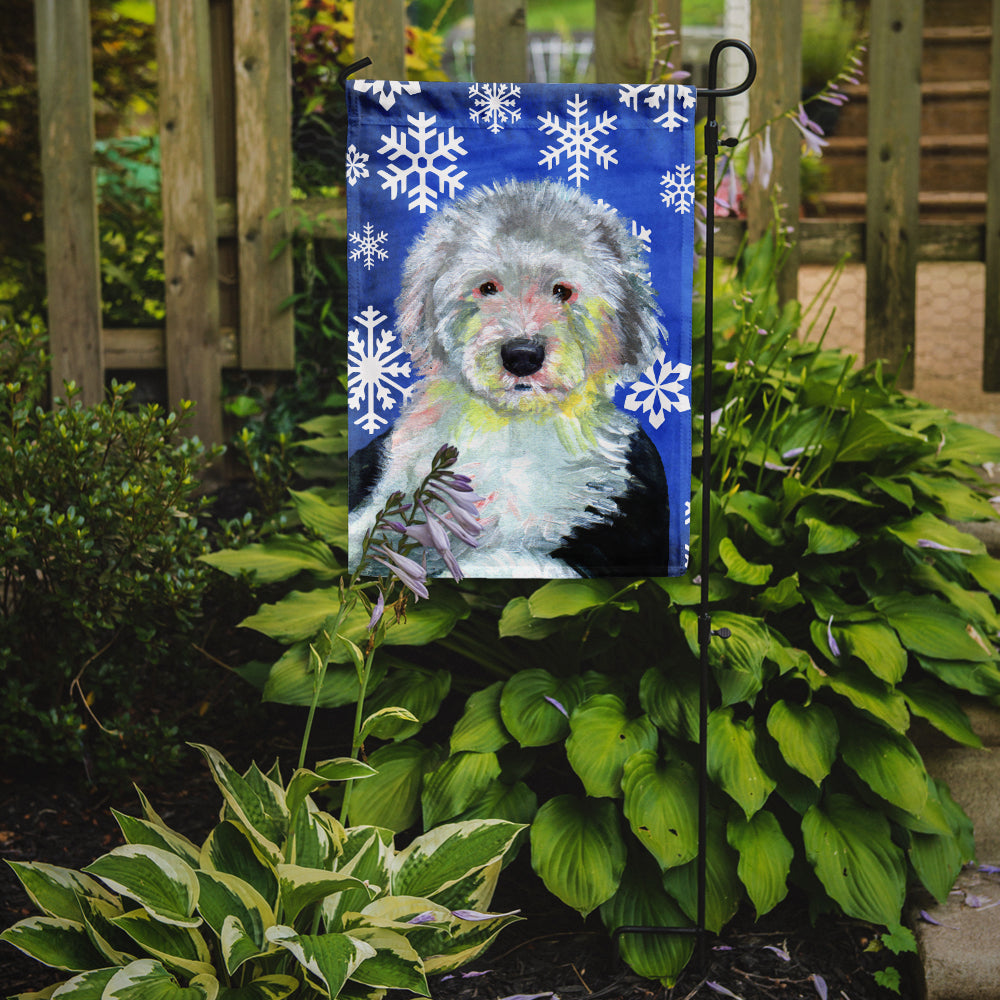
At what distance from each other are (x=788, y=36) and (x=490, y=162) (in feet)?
6.19

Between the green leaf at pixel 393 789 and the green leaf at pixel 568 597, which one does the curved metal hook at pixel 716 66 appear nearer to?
the green leaf at pixel 568 597

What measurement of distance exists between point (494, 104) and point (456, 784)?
1.24 m

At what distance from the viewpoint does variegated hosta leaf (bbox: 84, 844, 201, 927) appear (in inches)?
59.0

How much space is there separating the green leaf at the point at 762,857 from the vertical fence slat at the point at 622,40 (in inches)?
81.9

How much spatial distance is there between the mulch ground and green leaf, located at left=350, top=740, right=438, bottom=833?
0.92 ft

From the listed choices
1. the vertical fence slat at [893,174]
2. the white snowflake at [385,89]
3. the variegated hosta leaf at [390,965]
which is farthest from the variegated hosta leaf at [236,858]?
the vertical fence slat at [893,174]

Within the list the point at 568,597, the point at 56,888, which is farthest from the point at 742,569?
the point at 56,888

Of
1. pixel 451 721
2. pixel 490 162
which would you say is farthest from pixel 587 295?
pixel 451 721

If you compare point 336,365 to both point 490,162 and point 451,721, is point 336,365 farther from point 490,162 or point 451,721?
point 490,162

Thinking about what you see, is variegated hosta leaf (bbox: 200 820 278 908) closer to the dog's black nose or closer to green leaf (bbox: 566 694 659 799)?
green leaf (bbox: 566 694 659 799)

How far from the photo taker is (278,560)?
240 cm

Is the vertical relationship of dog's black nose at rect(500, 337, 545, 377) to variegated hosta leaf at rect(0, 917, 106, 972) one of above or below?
above

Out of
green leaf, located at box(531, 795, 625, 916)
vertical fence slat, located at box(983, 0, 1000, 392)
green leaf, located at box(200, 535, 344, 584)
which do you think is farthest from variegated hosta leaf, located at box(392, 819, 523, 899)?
vertical fence slat, located at box(983, 0, 1000, 392)

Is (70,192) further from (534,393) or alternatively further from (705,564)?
(705,564)
